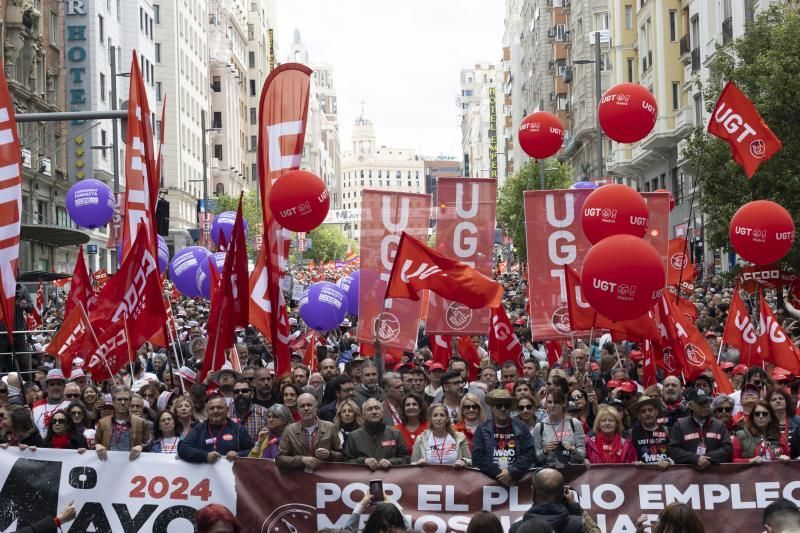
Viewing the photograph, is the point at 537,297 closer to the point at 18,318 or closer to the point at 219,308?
the point at 219,308

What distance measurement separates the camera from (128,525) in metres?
9.51

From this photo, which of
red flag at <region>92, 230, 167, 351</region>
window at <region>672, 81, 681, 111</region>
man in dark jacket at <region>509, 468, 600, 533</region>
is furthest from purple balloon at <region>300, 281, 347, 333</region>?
window at <region>672, 81, 681, 111</region>

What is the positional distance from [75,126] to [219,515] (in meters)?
51.8

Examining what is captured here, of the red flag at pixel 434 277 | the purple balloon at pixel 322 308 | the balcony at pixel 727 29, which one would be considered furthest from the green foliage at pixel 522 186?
the red flag at pixel 434 277

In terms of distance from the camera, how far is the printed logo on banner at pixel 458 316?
49.5ft

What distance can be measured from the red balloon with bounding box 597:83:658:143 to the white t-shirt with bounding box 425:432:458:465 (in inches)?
304

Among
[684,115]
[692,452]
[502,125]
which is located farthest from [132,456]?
[502,125]

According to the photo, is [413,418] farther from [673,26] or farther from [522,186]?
[522,186]

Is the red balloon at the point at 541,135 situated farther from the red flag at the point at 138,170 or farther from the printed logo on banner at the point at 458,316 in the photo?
the red flag at the point at 138,170

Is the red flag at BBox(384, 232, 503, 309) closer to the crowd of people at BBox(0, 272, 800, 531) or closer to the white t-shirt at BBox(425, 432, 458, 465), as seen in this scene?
the crowd of people at BBox(0, 272, 800, 531)

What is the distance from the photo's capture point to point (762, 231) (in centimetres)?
1542

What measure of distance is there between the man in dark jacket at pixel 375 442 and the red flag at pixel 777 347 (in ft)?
20.2

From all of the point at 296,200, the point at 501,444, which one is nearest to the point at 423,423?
the point at 501,444

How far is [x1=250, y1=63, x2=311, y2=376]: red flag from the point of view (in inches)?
527
